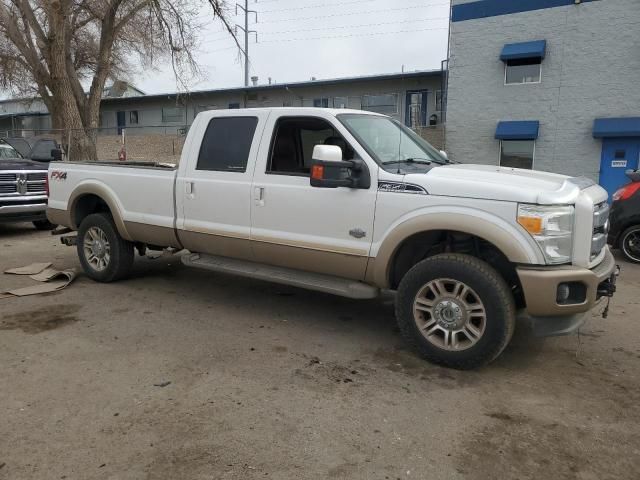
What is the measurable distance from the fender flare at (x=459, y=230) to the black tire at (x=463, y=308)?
0.21 m

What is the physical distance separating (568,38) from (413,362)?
15394mm

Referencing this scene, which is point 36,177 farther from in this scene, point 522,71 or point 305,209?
point 522,71

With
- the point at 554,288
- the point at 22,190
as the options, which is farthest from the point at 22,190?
the point at 554,288

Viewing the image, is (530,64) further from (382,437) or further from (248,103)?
(248,103)

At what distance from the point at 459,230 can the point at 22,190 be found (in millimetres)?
8620

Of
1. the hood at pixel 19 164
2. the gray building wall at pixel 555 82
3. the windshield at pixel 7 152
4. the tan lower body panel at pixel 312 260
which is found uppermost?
the gray building wall at pixel 555 82

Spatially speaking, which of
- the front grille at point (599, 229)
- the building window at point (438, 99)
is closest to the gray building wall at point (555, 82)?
the building window at point (438, 99)

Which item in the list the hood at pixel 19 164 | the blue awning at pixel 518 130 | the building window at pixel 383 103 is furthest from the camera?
the building window at pixel 383 103

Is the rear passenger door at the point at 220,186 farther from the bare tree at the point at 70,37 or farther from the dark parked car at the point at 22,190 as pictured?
the bare tree at the point at 70,37

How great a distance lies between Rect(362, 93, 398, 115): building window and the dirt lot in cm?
2288

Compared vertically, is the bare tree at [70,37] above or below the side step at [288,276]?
above

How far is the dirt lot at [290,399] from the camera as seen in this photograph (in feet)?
9.39

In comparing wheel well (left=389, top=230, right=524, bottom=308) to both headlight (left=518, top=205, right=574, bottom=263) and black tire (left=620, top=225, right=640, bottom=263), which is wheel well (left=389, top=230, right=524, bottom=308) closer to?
headlight (left=518, top=205, right=574, bottom=263)

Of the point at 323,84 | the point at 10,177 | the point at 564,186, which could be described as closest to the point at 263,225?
the point at 564,186
